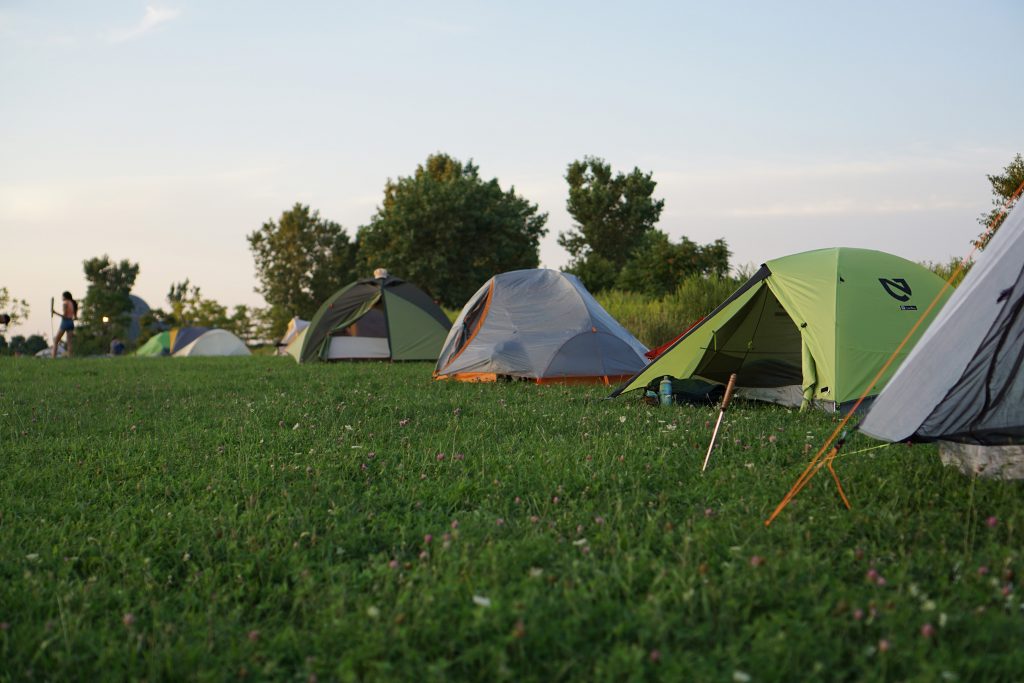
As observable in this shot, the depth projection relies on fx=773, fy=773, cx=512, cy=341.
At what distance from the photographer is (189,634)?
2.71 meters

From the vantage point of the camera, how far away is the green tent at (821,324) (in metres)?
7.32

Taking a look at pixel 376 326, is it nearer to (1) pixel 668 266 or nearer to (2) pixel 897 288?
(1) pixel 668 266

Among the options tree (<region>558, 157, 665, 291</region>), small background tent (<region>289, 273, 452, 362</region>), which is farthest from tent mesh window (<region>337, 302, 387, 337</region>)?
tree (<region>558, 157, 665, 291</region>)

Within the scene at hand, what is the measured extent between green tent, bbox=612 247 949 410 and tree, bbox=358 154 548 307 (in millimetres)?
28135

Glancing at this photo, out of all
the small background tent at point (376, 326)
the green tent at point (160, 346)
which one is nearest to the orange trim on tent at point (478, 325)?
the small background tent at point (376, 326)

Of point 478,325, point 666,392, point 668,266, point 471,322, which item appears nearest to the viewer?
point 666,392

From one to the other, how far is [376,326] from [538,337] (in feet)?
24.0

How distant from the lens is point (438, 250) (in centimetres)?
3662

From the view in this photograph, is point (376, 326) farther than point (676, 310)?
Yes

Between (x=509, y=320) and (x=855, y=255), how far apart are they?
4948 mm

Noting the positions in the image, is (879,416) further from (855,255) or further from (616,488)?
(855,255)

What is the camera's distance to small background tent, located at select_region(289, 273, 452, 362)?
16.9 metres

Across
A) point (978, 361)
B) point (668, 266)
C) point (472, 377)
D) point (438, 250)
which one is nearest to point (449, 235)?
point (438, 250)

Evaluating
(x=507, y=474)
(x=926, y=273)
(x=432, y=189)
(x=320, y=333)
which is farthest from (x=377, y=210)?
(x=507, y=474)
